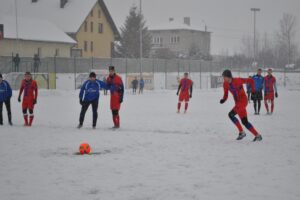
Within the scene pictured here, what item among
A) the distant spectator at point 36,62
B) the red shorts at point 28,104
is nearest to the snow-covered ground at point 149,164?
the red shorts at point 28,104

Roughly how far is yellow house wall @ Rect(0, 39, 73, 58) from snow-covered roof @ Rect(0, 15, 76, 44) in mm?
652

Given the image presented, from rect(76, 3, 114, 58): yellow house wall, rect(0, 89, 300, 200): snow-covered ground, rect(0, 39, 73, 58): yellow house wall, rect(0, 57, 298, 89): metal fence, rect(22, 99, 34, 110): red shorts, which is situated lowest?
rect(0, 89, 300, 200): snow-covered ground

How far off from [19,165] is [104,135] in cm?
485

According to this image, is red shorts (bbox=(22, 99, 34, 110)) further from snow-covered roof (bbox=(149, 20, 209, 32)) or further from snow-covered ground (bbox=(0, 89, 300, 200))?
snow-covered roof (bbox=(149, 20, 209, 32))

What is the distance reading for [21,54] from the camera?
58.0m

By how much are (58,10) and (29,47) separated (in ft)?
38.8

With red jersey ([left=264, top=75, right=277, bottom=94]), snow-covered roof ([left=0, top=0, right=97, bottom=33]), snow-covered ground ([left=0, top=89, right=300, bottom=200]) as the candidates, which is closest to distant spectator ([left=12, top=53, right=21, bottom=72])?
snow-covered roof ([left=0, top=0, right=97, bottom=33])

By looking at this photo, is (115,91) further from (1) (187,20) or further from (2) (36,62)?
(1) (187,20)

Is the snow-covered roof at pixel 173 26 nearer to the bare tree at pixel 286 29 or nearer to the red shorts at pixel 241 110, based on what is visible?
the bare tree at pixel 286 29

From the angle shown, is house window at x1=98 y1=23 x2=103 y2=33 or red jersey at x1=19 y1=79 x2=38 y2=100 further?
house window at x1=98 y1=23 x2=103 y2=33

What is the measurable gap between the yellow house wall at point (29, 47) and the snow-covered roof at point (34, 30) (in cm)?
65

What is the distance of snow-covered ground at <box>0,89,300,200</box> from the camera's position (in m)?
7.48

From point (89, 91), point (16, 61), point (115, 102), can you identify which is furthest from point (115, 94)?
point (16, 61)

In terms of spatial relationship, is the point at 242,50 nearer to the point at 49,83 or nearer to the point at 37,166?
the point at 49,83
